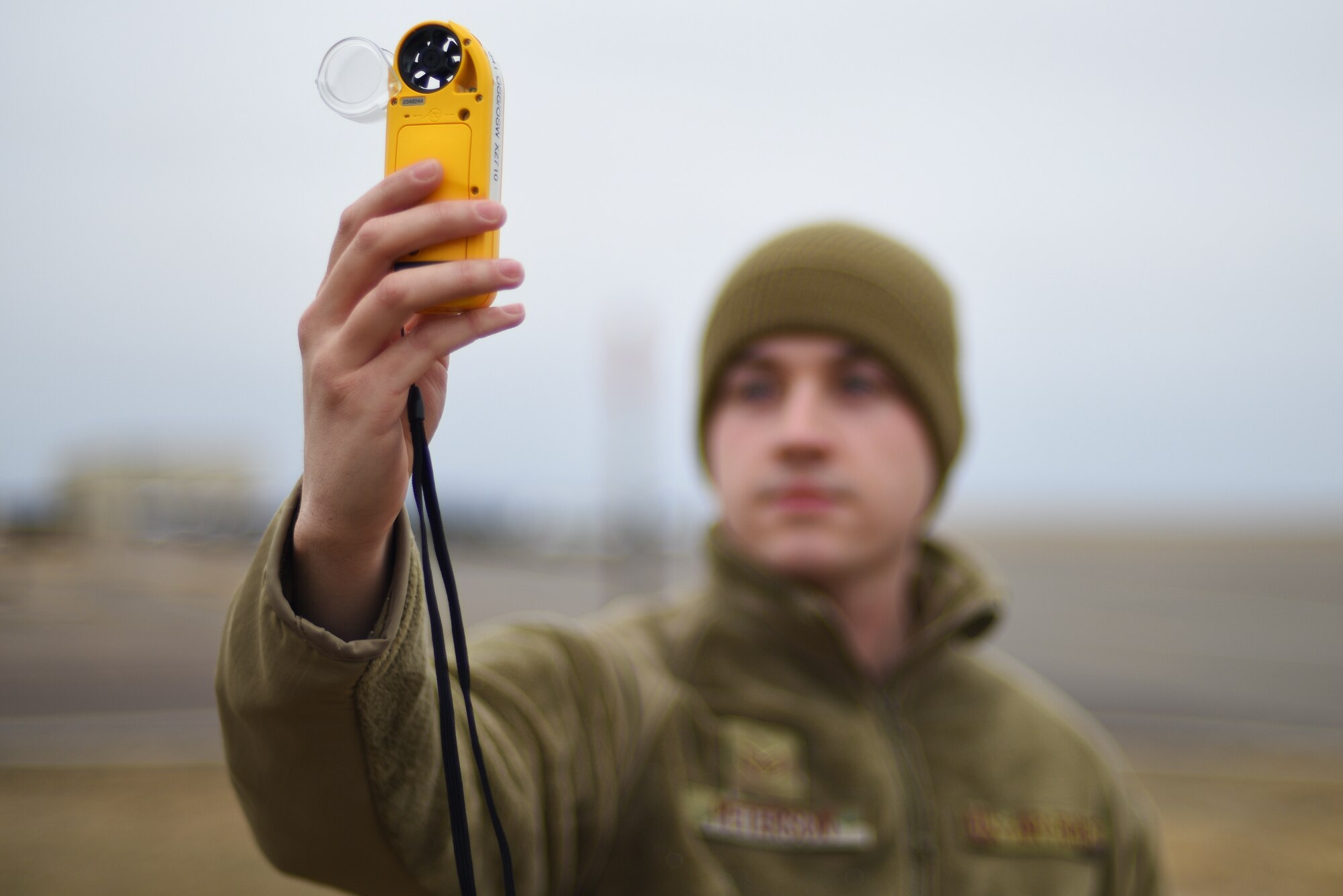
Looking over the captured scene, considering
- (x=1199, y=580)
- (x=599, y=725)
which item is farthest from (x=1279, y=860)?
(x=1199, y=580)

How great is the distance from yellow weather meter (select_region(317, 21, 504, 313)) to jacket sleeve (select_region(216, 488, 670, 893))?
34cm

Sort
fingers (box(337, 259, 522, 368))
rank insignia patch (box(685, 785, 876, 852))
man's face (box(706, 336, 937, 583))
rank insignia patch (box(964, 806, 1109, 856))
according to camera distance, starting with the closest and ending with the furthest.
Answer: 1. fingers (box(337, 259, 522, 368))
2. rank insignia patch (box(685, 785, 876, 852))
3. rank insignia patch (box(964, 806, 1109, 856))
4. man's face (box(706, 336, 937, 583))

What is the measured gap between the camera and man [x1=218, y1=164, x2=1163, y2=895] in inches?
40.7

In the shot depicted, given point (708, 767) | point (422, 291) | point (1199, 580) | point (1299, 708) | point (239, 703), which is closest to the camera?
point (422, 291)

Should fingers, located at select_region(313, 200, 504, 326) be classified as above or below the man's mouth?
above

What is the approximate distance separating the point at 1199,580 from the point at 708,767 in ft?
81.3

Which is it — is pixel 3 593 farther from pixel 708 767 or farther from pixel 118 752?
pixel 708 767

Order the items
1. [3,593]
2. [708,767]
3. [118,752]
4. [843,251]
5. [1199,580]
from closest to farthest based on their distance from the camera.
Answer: [708,767] < [843,251] < [118,752] < [3,593] < [1199,580]

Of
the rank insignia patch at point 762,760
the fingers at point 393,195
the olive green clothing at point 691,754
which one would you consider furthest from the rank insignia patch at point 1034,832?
the fingers at point 393,195

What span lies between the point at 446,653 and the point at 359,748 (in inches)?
6.0

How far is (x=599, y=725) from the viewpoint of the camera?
5.63 ft

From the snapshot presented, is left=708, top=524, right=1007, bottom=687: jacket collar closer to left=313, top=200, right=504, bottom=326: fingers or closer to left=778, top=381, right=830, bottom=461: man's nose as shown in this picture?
left=778, top=381, right=830, bottom=461: man's nose

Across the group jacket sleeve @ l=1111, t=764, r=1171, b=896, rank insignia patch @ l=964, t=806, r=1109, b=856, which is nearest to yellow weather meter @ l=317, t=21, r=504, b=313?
rank insignia patch @ l=964, t=806, r=1109, b=856

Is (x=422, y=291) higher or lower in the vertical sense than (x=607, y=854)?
higher
